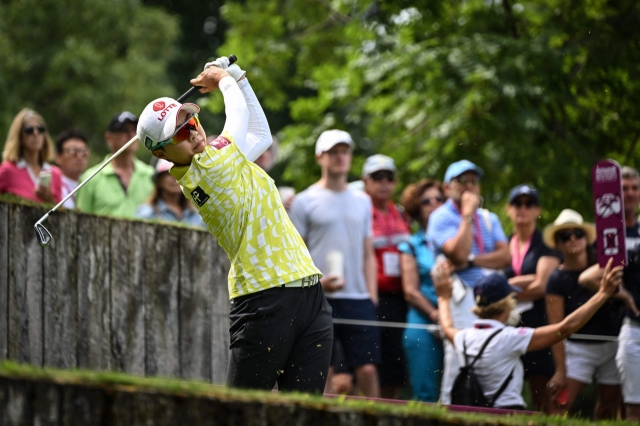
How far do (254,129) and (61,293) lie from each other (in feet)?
5.86

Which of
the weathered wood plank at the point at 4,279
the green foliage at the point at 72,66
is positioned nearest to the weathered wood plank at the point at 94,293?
the weathered wood plank at the point at 4,279

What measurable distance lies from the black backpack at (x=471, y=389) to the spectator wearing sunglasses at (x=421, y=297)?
Answer: 1.18 meters

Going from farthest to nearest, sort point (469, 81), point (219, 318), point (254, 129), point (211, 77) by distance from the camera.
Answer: point (469, 81) → point (219, 318) → point (254, 129) → point (211, 77)

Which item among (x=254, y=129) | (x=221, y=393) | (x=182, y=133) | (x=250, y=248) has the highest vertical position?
(x=254, y=129)

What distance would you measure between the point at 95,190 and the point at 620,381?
4.39 metres

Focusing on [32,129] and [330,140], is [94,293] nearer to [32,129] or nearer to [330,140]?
[32,129]

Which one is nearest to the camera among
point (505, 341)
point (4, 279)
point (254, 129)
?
point (254, 129)

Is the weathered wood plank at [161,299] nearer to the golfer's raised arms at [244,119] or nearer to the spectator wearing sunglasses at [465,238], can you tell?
the golfer's raised arms at [244,119]

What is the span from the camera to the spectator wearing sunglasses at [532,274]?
6891mm

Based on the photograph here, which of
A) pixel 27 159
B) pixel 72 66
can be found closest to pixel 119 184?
pixel 27 159

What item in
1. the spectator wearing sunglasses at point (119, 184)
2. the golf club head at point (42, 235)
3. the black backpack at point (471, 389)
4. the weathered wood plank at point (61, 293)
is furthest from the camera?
the spectator wearing sunglasses at point (119, 184)

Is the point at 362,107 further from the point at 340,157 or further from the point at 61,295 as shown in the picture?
the point at 61,295

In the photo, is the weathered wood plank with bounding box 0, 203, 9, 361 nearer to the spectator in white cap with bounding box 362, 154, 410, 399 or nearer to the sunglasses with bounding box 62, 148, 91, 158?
the sunglasses with bounding box 62, 148, 91, 158

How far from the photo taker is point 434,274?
24.2 ft
